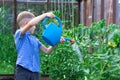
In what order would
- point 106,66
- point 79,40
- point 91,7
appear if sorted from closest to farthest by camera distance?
point 106,66 < point 79,40 < point 91,7

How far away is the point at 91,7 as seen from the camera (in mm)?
7191

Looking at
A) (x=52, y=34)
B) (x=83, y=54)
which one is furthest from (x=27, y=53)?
(x=83, y=54)

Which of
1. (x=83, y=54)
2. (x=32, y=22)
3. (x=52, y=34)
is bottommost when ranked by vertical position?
(x=83, y=54)

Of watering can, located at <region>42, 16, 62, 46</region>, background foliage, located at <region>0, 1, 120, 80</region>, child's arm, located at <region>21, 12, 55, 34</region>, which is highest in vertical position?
child's arm, located at <region>21, 12, 55, 34</region>

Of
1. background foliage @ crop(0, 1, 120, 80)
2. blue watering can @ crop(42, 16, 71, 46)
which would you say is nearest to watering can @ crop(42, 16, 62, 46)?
blue watering can @ crop(42, 16, 71, 46)

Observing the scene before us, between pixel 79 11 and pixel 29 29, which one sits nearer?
pixel 29 29

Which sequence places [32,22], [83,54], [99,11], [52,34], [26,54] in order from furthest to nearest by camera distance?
[99,11], [83,54], [26,54], [52,34], [32,22]

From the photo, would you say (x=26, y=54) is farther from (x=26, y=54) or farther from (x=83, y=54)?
(x=83, y=54)

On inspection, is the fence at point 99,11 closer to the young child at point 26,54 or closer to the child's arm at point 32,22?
A: the young child at point 26,54

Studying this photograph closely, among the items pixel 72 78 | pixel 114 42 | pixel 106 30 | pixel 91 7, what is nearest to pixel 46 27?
pixel 106 30

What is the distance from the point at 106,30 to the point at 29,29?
0.66 metres

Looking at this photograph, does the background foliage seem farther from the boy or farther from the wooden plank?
the wooden plank

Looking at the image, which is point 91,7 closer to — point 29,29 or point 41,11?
point 41,11

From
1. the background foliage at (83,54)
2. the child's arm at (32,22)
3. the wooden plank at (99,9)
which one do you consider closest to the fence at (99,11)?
the wooden plank at (99,9)
